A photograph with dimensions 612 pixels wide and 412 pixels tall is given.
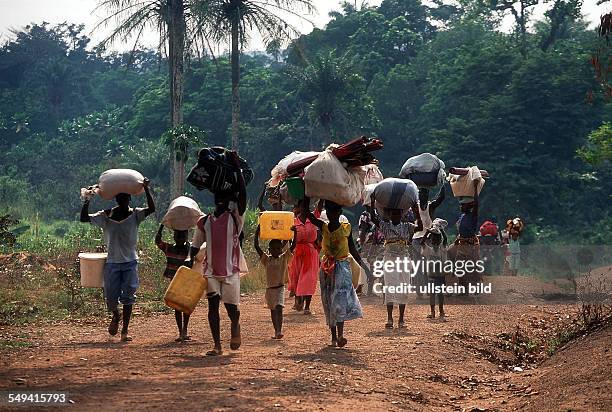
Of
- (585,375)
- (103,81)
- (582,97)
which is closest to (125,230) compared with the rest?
(585,375)

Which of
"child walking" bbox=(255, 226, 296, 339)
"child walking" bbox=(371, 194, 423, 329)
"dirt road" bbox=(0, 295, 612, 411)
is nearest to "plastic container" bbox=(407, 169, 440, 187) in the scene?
"child walking" bbox=(371, 194, 423, 329)

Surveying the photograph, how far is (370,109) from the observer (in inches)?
1698

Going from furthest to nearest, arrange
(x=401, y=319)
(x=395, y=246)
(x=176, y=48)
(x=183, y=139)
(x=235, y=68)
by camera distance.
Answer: (x=235, y=68) < (x=176, y=48) < (x=183, y=139) < (x=401, y=319) < (x=395, y=246)

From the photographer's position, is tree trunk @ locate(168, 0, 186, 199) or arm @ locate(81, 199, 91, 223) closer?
arm @ locate(81, 199, 91, 223)

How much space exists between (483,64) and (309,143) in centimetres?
832

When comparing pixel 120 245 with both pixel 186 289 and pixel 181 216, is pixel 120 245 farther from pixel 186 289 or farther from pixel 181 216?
pixel 186 289

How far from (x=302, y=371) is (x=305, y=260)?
5.02m

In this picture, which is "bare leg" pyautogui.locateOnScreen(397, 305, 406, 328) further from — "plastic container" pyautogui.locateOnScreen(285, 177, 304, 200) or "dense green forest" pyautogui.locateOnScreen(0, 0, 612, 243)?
"dense green forest" pyautogui.locateOnScreen(0, 0, 612, 243)

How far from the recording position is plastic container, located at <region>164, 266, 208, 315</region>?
985 centimetres

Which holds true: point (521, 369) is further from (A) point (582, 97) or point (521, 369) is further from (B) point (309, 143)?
(B) point (309, 143)

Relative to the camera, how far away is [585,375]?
8820 millimetres

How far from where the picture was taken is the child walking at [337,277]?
1022cm

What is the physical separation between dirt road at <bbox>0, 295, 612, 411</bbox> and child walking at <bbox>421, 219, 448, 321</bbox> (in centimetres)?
64

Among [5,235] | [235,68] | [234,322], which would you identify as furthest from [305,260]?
[235,68]
